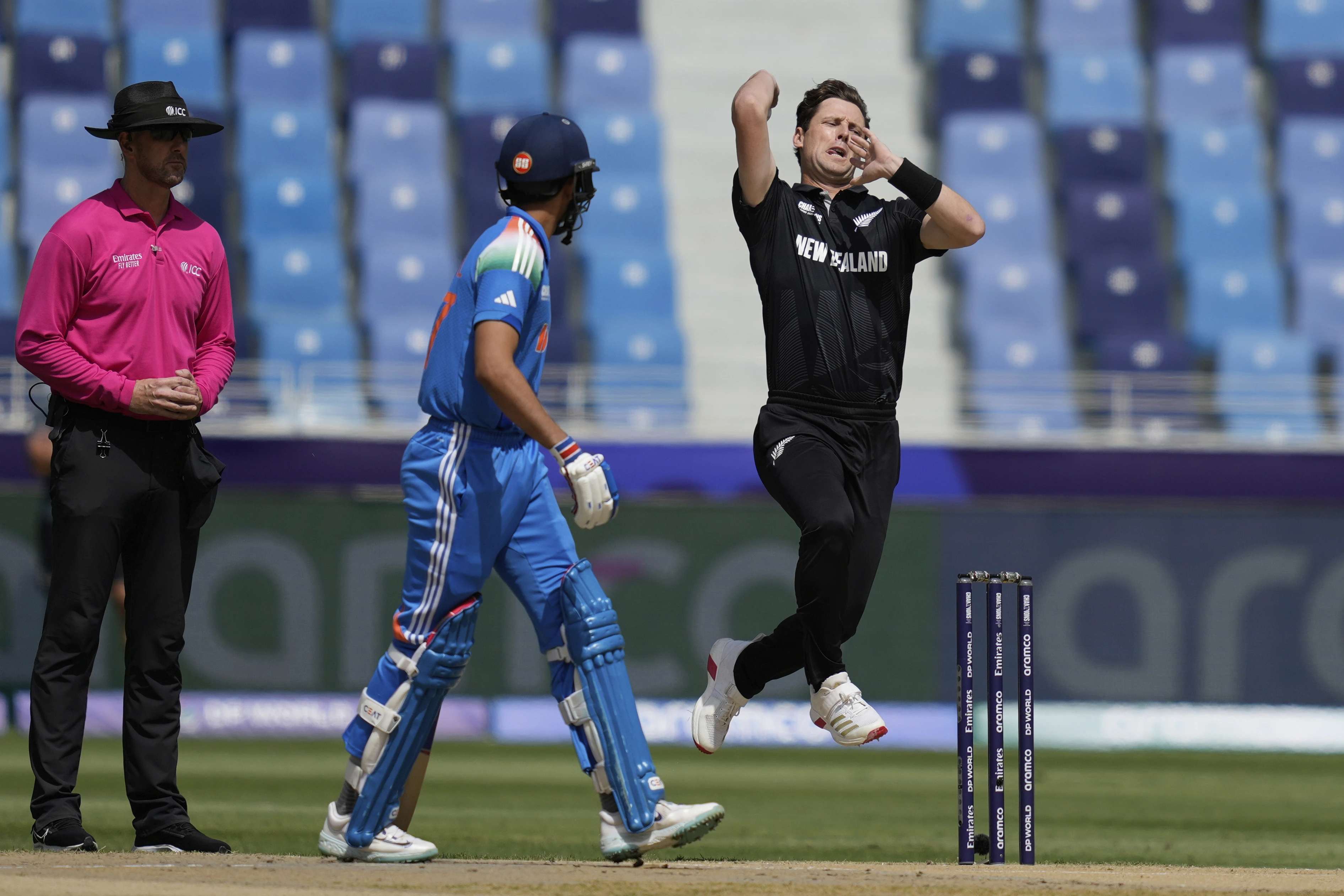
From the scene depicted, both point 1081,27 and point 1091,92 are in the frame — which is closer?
point 1091,92

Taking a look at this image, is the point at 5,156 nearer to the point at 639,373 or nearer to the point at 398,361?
the point at 398,361

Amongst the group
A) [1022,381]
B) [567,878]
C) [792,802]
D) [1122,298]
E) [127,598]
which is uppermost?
[1122,298]

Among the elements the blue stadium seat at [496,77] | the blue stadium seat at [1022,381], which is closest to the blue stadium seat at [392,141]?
the blue stadium seat at [496,77]

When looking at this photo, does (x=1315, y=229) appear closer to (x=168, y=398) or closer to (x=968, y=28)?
(x=968, y=28)

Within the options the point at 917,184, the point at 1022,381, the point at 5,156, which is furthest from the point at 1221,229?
the point at 917,184

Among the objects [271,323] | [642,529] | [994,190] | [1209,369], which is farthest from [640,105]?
[642,529]

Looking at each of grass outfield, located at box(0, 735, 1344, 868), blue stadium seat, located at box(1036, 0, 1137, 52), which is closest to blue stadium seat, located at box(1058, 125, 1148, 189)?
blue stadium seat, located at box(1036, 0, 1137, 52)

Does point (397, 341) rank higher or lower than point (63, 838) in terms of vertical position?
higher

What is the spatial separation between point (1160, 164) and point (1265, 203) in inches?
51.6

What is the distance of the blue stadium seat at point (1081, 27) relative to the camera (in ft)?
67.2

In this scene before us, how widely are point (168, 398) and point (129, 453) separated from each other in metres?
0.24

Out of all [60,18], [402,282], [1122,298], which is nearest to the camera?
[402,282]

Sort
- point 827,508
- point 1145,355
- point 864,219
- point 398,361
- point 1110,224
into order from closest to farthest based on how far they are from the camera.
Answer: point 827,508, point 864,219, point 398,361, point 1145,355, point 1110,224

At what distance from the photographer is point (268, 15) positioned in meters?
19.6
